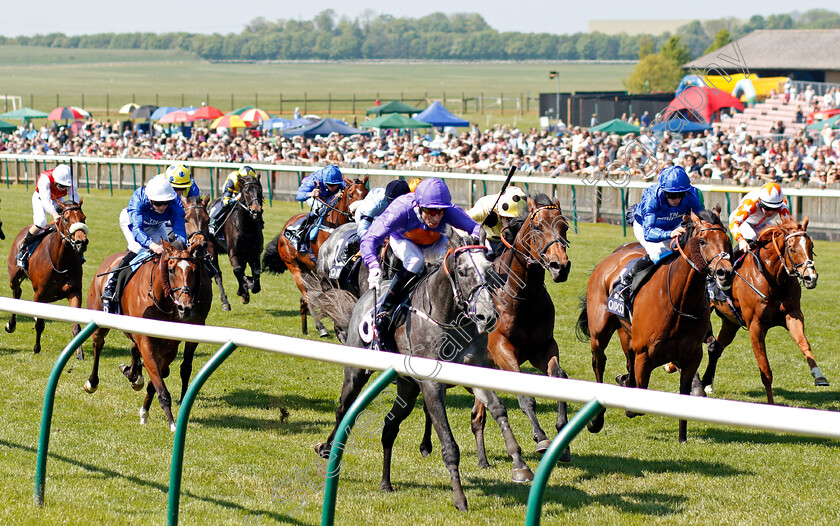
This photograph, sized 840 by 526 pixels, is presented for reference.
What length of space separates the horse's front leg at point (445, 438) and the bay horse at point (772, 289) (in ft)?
12.6

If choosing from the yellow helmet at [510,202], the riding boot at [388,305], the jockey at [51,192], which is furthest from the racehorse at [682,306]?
the jockey at [51,192]

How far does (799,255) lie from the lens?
27.3ft

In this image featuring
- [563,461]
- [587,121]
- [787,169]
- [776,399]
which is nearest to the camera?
[563,461]

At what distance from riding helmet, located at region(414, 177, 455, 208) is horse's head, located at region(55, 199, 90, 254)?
16.0 ft

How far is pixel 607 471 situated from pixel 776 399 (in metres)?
3.00

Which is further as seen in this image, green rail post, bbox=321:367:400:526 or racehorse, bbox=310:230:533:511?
racehorse, bbox=310:230:533:511

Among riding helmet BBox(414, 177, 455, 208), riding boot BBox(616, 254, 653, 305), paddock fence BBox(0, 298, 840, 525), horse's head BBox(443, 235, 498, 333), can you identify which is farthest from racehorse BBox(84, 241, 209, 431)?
riding boot BBox(616, 254, 653, 305)

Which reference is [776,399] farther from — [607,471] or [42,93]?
[42,93]

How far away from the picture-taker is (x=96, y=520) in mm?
4918

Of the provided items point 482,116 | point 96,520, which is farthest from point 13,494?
point 482,116

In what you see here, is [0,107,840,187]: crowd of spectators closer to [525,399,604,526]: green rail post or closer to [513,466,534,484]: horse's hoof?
[513,466,534,484]: horse's hoof

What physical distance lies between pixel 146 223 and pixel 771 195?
18.4ft

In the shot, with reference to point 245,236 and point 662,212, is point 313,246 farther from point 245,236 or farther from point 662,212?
point 662,212

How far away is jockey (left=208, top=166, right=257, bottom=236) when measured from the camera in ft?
44.1
